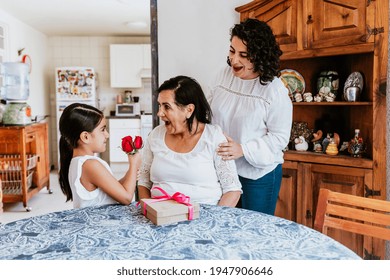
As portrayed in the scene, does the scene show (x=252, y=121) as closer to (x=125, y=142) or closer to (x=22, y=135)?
(x=125, y=142)

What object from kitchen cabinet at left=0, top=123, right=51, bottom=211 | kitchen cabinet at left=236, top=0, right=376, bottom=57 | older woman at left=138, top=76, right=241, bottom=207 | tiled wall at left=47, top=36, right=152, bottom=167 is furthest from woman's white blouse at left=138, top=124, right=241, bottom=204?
tiled wall at left=47, top=36, right=152, bottom=167

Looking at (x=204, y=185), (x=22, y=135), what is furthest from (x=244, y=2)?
(x=22, y=135)

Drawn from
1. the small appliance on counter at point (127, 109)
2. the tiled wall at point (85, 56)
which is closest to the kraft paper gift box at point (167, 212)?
the small appliance on counter at point (127, 109)

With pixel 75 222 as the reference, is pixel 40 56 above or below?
above

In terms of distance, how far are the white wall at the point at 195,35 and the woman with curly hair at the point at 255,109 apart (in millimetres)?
960

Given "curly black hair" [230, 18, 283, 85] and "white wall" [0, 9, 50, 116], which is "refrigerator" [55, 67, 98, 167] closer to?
"white wall" [0, 9, 50, 116]

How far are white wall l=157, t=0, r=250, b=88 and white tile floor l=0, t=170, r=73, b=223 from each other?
2.03m

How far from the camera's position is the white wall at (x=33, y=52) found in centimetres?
525

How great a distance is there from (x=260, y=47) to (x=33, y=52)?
5253mm

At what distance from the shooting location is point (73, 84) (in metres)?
6.25

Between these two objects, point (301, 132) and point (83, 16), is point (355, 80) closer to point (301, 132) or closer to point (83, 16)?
point (301, 132)

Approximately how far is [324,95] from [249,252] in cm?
180

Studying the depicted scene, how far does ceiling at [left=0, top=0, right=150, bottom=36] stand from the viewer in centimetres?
465

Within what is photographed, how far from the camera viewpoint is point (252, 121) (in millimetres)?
1798
